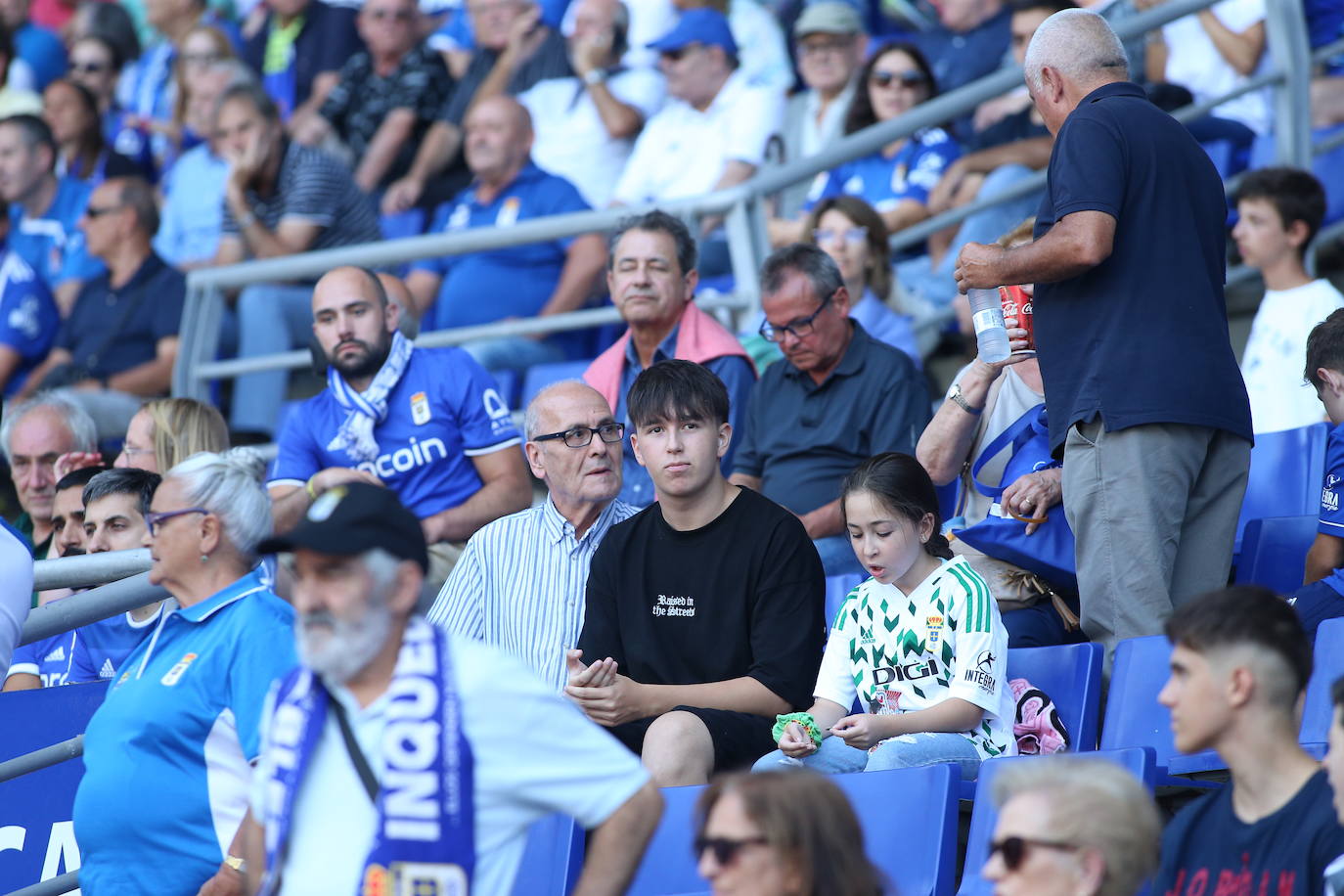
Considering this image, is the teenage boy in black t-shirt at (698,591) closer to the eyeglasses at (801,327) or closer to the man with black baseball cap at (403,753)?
the eyeglasses at (801,327)

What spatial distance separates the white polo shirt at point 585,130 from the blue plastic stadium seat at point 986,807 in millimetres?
5370

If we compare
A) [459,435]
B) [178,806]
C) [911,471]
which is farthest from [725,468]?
[178,806]

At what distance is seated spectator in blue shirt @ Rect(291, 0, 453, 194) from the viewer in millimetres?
9234

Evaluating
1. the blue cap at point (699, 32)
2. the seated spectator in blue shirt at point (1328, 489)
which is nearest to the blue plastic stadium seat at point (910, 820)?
the seated spectator in blue shirt at point (1328, 489)

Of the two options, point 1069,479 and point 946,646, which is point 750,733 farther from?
point 1069,479

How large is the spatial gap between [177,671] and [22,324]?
5756 mm

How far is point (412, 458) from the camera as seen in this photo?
5.60m

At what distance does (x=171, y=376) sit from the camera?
25.2 feet

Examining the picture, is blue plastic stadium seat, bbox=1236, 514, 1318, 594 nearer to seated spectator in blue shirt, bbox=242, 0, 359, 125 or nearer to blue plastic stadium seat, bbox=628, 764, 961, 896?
blue plastic stadium seat, bbox=628, 764, 961, 896

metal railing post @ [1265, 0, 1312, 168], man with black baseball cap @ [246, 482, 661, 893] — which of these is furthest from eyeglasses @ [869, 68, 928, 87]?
man with black baseball cap @ [246, 482, 661, 893]

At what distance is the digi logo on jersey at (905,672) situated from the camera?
3900mm

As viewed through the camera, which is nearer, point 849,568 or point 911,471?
point 911,471

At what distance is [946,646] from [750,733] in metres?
0.47

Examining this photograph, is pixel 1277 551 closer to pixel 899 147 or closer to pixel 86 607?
pixel 86 607
